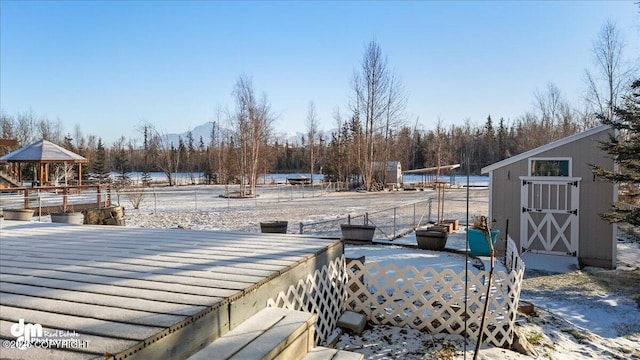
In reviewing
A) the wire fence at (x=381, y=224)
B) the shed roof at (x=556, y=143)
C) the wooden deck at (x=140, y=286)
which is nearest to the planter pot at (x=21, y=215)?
the wooden deck at (x=140, y=286)

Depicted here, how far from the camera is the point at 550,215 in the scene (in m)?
9.23

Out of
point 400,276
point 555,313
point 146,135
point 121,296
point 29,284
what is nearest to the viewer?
point 121,296

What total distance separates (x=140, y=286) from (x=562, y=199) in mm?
9582

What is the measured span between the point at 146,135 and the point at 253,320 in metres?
63.6

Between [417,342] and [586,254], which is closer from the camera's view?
[417,342]

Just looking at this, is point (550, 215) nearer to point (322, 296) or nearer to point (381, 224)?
point (381, 224)

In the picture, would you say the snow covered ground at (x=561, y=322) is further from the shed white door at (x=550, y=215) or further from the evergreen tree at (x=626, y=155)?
the evergreen tree at (x=626, y=155)

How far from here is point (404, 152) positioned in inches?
1795

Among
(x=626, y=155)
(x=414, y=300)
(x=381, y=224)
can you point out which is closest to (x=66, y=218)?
(x=414, y=300)

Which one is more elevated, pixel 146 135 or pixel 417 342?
pixel 146 135

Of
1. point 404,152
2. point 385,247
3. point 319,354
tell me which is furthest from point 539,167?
point 404,152

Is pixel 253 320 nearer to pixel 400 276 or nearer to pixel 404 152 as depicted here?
pixel 400 276

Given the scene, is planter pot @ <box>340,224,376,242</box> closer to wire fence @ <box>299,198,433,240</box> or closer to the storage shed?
wire fence @ <box>299,198,433,240</box>

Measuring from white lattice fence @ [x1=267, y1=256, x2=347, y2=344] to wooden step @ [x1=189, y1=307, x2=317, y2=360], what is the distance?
385 mm
